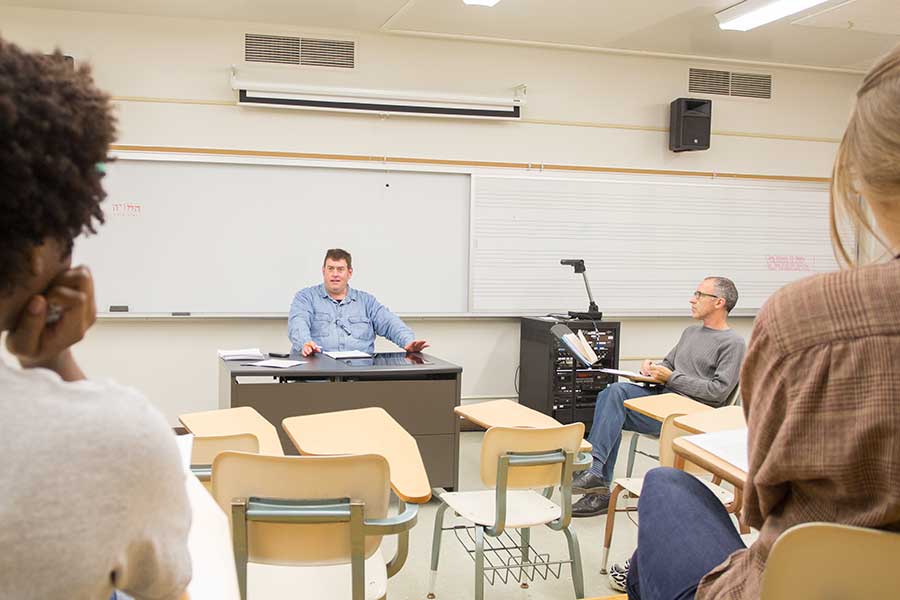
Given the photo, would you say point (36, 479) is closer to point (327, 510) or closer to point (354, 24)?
point (327, 510)

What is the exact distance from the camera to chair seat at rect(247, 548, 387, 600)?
1.90 m

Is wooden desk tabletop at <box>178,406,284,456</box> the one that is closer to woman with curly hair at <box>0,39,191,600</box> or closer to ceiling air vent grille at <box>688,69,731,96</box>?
woman with curly hair at <box>0,39,191,600</box>

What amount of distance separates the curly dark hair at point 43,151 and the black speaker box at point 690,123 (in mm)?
5613

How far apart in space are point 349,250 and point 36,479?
4.81 meters

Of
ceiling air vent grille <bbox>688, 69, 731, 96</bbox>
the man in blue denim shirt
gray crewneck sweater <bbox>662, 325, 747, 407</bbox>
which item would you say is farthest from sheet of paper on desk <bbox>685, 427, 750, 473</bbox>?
ceiling air vent grille <bbox>688, 69, 731, 96</bbox>

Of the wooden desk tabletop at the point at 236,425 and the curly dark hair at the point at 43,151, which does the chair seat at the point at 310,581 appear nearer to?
the wooden desk tabletop at the point at 236,425

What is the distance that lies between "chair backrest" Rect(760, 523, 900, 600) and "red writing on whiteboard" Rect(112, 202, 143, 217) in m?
4.78

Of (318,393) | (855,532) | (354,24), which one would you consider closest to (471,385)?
(318,393)

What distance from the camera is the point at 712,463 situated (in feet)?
4.35

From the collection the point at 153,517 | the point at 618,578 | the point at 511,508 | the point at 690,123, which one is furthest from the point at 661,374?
the point at 153,517

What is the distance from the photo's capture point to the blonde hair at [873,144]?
0.93m

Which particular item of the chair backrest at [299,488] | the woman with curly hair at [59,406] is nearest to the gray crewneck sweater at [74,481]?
the woman with curly hair at [59,406]

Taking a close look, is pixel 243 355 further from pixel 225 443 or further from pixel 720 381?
pixel 720 381

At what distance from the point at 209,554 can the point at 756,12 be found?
4680mm
